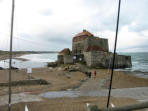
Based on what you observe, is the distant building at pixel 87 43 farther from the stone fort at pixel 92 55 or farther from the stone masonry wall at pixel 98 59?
the stone masonry wall at pixel 98 59

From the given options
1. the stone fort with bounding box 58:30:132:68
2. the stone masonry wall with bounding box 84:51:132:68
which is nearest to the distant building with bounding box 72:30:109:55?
the stone fort with bounding box 58:30:132:68

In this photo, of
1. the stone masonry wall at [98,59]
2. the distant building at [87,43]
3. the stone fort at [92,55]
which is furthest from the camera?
the distant building at [87,43]

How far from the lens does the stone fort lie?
39606 millimetres

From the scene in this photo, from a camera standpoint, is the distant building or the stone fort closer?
the stone fort

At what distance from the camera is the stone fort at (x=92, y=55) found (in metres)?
39.6

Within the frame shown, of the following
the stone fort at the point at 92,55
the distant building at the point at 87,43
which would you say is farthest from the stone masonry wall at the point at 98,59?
the distant building at the point at 87,43

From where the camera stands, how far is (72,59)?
43281 millimetres

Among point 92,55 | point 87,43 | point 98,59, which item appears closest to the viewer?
point 92,55

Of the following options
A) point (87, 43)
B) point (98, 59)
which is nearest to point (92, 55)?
point (98, 59)

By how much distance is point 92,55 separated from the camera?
128ft

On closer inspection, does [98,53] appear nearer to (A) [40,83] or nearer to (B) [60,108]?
(A) [40,83]

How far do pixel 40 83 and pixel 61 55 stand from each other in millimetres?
30059

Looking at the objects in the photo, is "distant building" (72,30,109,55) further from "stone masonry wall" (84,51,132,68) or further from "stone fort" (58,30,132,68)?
"stone masonry wall" (84,51,132,68)

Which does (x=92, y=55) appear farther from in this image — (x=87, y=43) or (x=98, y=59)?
(x=87, y=43)
